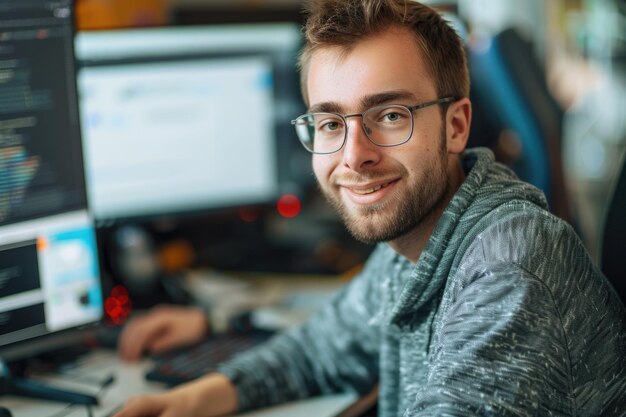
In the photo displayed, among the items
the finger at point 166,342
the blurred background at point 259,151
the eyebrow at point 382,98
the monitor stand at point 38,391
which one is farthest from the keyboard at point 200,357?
the eyebrow at point 382,98

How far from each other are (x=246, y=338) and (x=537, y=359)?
30.7 inches

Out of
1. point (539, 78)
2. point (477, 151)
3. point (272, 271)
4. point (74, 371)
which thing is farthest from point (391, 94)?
point (539, 78)

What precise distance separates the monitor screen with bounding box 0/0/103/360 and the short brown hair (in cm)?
42

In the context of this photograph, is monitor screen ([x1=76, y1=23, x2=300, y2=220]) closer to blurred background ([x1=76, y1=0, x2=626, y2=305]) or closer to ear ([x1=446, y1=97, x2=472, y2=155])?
blurred background ([x1=76, y1=0, x2=626, y2=305])

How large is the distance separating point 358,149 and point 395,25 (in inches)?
7.0

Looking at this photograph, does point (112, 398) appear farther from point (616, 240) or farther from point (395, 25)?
point (616, 240)

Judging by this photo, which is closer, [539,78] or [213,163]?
[213,163]

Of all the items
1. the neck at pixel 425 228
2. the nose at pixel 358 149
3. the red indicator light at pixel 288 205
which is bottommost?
the red indicator light at pixel 288 205

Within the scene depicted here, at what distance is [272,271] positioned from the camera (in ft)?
6.12

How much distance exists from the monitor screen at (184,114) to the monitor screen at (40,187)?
29 centimetres

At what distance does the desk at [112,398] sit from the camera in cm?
117

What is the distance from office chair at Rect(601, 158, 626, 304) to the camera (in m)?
1.15

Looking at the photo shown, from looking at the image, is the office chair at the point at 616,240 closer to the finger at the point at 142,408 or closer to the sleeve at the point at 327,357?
the sleeve at the point at 327,357

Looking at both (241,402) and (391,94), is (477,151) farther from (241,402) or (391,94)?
(241,402)
